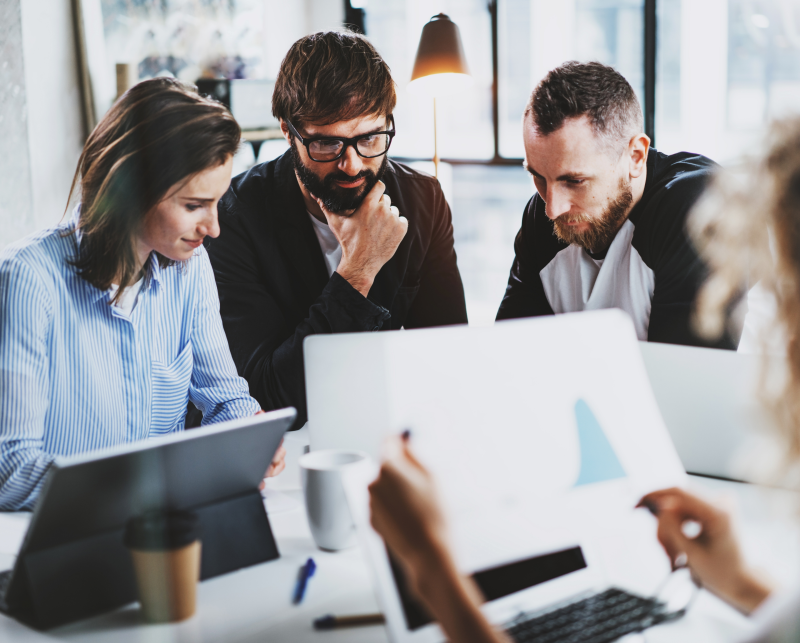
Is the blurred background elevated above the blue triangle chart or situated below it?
above

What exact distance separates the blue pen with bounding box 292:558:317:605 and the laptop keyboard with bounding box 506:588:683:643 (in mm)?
223

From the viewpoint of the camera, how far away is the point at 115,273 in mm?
1166

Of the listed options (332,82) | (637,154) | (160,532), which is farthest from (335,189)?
(160,532)

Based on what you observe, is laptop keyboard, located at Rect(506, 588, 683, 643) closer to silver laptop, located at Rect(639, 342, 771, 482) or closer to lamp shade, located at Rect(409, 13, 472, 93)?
silver laptop, located at Rect(639, 342, 771, 482)

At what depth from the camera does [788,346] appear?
2.10 ft

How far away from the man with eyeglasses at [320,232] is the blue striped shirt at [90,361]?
17cm

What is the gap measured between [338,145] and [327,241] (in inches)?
9.6

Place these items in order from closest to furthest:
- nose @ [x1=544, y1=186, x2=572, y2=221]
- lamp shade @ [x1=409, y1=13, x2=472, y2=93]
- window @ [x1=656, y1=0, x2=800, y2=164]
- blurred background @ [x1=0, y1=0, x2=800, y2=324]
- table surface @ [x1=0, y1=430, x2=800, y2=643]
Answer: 1. table surface @ [x1=0, y1=430, x2=800, y2=643]
2. nose @ [x1=544, y1=186, x2=572, y2=221]
3. lamp shade @ [x1=409, y1=13, x2=472, y2=93]
4. blurred background @ [x1=0, y1=0, x2=800, y2=324]
5. window @ [x1=656, y1=0, x2=800, y2=164]

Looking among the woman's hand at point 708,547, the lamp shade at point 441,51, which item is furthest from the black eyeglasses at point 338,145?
the lamp shade at point 441,51

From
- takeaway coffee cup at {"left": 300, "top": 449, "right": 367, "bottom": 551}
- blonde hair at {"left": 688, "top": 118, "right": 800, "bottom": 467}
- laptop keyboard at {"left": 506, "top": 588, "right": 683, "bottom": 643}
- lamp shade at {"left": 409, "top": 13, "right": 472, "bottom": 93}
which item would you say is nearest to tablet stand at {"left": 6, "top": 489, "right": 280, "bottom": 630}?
takeaway coffee cup at {"left": 300, "top": 449, "right": 367, "bottom": 551}

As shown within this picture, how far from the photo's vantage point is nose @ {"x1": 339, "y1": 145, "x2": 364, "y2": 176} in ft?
5.21

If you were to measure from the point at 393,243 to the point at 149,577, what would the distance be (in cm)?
103

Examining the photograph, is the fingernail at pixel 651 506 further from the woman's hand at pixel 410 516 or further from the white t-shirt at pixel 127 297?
the white t-shirt at pixel 127 297

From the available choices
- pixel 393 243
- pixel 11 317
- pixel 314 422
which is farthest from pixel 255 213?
pixel 314 422
